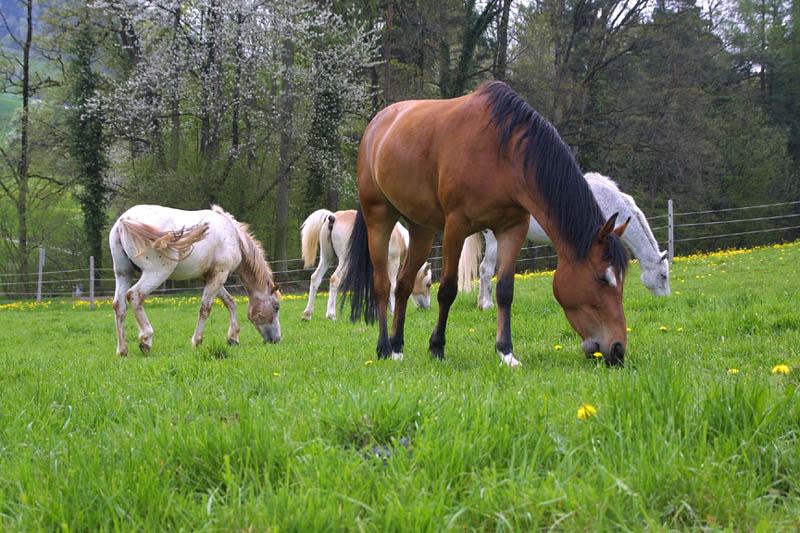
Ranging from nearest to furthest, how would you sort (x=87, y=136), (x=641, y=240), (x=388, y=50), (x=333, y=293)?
(x=641, y=240) < (x=333, y=293) < (x=87, y=136) < (x=388, y=50)

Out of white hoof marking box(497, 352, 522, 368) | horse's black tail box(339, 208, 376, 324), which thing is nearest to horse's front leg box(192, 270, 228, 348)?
horse's black tail box(339, 208, 376, 324)

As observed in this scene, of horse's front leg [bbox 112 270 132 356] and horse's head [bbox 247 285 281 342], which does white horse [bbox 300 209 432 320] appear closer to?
horse's head [bbox 247 285 281 342]

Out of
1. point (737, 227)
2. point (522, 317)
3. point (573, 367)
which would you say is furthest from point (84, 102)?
point (737, 227)

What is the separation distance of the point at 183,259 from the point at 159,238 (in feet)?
1.44

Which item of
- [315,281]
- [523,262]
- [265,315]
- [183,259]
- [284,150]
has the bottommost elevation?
[265,315]

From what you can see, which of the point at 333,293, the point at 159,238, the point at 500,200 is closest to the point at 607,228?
the point at 500,200

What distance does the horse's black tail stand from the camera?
19.8 feet

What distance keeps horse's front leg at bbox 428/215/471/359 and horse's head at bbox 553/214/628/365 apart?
845 mm

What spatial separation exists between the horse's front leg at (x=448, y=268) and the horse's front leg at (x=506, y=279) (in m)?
0.30

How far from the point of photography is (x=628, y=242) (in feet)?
33.9

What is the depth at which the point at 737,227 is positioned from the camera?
30.1 metres

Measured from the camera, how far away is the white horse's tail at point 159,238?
734 centimetres

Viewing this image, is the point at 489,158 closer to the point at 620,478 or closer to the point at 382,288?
the point at 382,288

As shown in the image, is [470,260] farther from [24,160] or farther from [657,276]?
[24,160]
